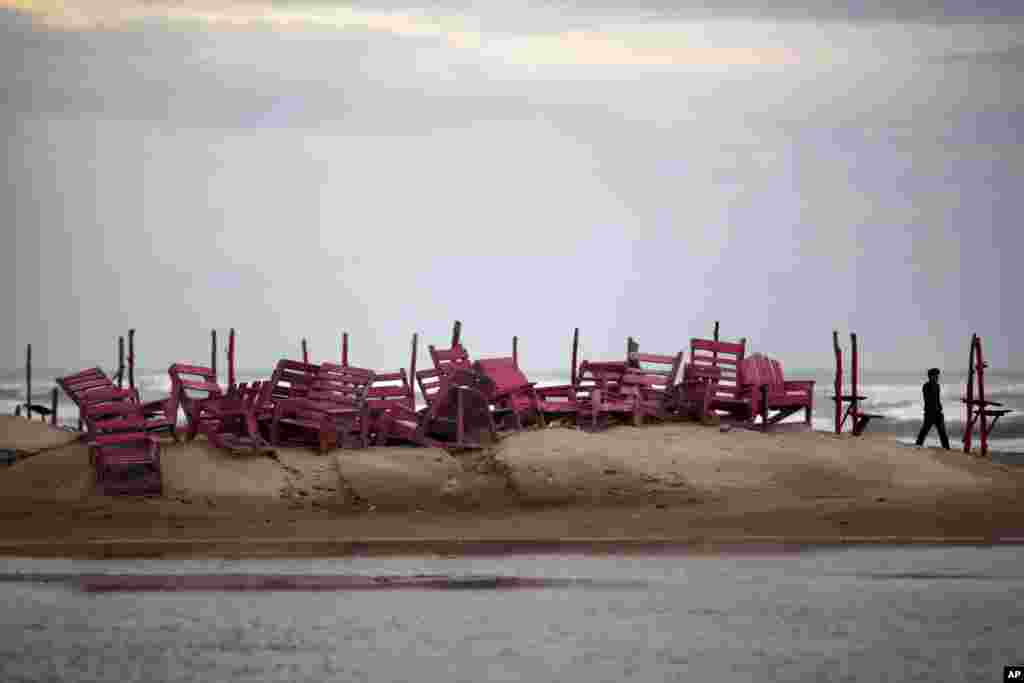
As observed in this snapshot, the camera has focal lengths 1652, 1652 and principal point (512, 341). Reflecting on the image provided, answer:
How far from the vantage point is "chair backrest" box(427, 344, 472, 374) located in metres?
36.5

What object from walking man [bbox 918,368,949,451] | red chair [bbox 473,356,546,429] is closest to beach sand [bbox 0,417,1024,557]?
red chair [bbox 473,356,546,429]

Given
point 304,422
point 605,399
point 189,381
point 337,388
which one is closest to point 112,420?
point 189,381

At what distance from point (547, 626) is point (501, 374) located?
52.1 ft

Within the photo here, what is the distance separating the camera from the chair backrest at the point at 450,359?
120 ft

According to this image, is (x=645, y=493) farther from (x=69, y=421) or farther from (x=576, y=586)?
(x=69, y=421)

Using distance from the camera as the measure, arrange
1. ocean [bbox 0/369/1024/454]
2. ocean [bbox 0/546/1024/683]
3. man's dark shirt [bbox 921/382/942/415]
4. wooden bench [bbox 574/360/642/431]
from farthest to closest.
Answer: ocean [bbox 0/369/1024/454] < man's dark shirt [bbox 921/382/942/415] < wooden bench [bbox 574/360/642/431] < ocean [bbox 0/546/1024/683]

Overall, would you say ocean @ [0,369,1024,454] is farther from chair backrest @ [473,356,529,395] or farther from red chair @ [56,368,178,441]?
red chair @ [56,368,178,441]

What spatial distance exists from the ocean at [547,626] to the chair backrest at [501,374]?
379 inches

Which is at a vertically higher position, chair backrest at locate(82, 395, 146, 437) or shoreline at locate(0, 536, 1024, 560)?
chair backrest at locate(82, 395, 146, 437)

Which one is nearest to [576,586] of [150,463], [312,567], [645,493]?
[312,567]

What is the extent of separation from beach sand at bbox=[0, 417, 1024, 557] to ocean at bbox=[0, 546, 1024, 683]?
292cm

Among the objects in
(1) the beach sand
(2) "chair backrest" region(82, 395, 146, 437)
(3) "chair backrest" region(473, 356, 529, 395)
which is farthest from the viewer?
(3) "chair backrest" region(473, 356, 529, 395)

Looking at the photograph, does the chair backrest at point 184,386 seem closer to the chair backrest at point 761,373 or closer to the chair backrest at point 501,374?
the chair backrest at point 501,374

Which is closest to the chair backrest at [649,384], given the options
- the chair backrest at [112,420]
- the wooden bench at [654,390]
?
the wooden bench at [654,390]
